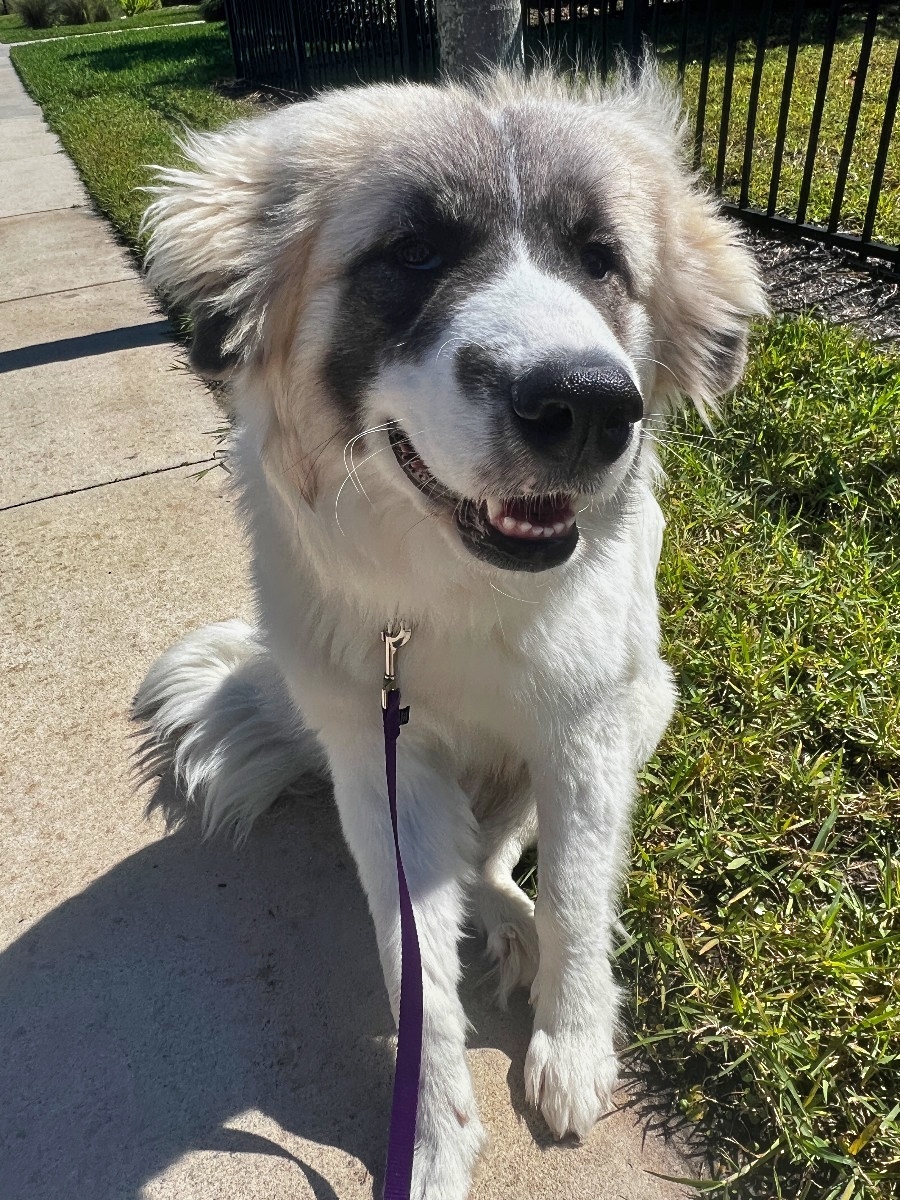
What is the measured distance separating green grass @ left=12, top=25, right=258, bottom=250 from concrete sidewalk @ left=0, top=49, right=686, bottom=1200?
2.66 metres

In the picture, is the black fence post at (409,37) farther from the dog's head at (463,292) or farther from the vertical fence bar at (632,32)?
the dog's head at (463,292)

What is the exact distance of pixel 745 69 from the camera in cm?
888

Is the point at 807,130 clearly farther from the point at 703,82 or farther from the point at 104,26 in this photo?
the point at 104,26

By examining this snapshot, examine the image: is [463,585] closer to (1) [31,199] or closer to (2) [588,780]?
(2) [588,780]

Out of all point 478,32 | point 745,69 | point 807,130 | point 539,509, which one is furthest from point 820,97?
point 745,69

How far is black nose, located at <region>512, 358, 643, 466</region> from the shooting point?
1499 millimetres

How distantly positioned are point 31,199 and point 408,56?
353 cm

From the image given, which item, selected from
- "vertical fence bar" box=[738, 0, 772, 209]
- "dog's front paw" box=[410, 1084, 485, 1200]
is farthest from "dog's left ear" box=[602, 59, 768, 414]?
"vertical fence bar" box=[738, 0, 772, 209]

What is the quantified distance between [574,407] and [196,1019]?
1567mm

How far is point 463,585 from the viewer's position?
6.20 ft

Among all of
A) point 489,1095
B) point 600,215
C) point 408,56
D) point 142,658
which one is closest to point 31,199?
point 408,56

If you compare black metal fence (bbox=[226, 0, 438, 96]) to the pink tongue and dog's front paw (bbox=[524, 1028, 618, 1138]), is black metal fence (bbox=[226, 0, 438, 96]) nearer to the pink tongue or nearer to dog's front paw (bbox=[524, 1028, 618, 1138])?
the pink tongue

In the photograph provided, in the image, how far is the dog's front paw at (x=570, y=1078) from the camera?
1.84 m

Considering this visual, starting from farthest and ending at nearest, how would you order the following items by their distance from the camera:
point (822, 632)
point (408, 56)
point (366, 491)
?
point (408, 56), point (822, 632), point (366, 491)
